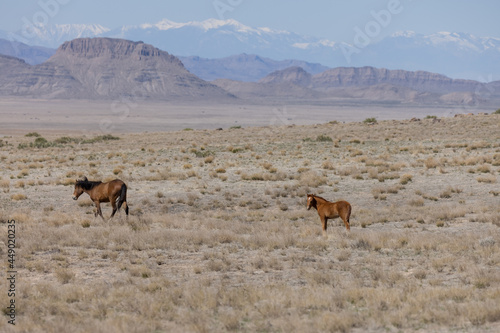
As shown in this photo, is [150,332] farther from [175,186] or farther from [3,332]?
[175,186]

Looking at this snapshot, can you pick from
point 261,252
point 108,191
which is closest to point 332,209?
point 261,252

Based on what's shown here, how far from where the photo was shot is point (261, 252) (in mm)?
12539

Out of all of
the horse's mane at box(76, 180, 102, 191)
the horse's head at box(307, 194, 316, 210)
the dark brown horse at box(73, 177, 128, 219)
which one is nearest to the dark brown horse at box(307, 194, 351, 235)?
the horse's head at box(307, 194, 316, 210)

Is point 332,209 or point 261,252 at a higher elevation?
point 332,209

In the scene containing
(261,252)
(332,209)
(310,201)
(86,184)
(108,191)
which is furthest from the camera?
(86,184)

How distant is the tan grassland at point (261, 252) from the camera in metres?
8.18

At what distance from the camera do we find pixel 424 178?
24578 mm

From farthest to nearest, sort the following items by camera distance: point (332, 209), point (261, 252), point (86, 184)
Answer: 1. point (86, 184)
2. point (332, 209)
3. point (261, 252)

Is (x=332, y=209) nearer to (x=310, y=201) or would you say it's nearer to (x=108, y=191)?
(x=310, y=201)

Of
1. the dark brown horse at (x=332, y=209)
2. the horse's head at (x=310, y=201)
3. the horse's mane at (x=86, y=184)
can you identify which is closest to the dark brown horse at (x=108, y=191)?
the horse's mane at (x=86, y=184)

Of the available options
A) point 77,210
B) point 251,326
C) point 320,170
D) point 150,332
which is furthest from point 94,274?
point 320,170

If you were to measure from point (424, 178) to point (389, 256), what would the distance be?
530 inches

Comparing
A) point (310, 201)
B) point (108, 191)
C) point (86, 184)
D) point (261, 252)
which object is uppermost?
point (310, 201)

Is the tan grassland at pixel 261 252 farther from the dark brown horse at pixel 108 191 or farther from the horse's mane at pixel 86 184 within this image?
the horse's mane at pixel 86 184
